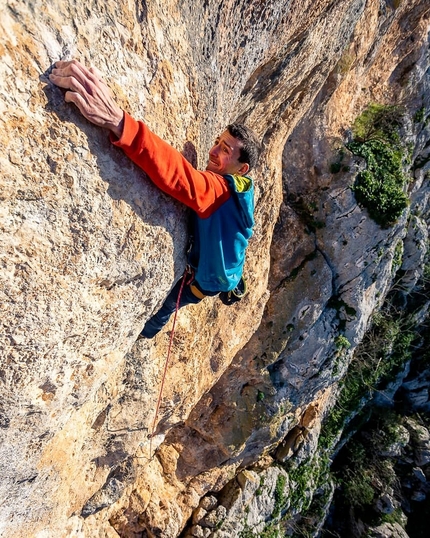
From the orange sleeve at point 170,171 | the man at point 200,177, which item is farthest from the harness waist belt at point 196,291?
the orange sleeve at point 170,171

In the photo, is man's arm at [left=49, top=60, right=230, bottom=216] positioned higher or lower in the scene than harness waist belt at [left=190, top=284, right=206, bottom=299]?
higher

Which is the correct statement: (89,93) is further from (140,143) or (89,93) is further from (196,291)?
(196,291)

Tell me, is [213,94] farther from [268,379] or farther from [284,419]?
[284,419]

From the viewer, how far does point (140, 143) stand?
242 cm

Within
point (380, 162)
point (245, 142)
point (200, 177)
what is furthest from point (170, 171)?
point (380, 162)

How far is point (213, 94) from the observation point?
3.61 m

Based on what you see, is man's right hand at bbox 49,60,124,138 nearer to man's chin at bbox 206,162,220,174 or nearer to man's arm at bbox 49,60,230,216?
man's arm at bbox 49,60,230,216

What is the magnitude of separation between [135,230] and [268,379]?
777cm

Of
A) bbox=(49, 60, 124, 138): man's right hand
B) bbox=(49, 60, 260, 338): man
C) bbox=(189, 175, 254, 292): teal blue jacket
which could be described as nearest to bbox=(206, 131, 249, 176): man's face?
bbox=(49, 60, 260, 338): man

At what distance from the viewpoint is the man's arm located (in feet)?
6.99

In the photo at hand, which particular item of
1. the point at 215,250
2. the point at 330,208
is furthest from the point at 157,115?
the point at 330,208

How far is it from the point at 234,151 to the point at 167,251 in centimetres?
106

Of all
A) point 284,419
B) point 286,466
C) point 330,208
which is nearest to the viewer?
point 330,208

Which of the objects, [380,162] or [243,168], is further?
[380,162]
